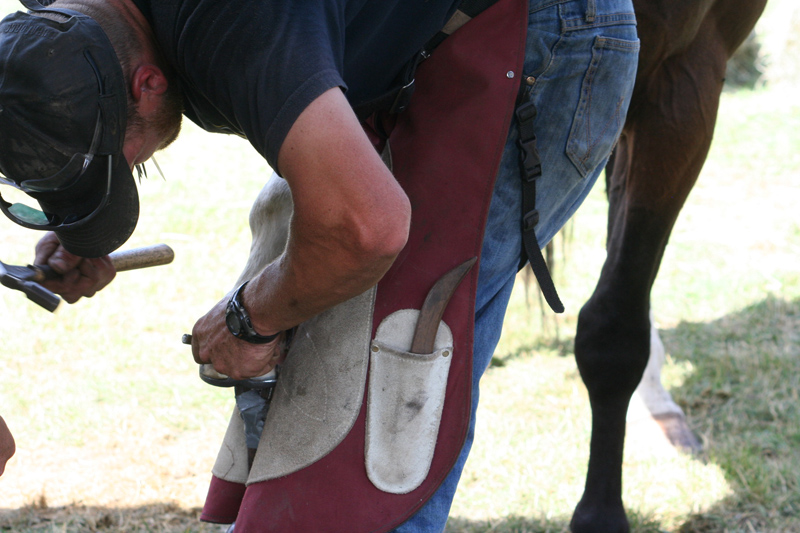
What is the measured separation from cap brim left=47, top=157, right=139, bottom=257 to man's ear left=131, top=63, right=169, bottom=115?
10 cm

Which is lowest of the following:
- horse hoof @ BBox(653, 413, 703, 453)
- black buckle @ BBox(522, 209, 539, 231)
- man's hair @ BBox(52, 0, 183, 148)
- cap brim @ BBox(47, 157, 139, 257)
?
horse hoof @ BBox(653, 413, 703, 453)

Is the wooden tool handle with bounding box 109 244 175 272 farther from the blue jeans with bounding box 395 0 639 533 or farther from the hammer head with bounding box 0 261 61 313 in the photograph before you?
the blue jeans with bounding box 395 0 639 533

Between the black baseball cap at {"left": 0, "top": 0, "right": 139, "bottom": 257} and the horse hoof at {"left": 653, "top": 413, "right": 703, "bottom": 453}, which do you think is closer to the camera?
the black baseball cap at {"left": 0, "top": 0, "right": 139, "bottom": 257}

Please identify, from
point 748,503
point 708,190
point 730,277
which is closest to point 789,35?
point 708,190

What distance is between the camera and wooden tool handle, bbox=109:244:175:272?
5.76 ft

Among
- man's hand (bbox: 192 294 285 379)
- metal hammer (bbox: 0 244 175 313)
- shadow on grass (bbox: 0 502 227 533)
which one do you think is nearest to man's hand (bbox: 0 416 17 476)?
metal hammer (bbox: 0 244 175 313)

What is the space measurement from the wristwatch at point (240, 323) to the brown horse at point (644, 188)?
3.71 feet

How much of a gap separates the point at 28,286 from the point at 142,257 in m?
0.32

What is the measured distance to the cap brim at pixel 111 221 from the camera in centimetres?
124

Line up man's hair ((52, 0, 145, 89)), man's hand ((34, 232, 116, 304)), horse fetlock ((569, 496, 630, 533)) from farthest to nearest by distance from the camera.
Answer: horse fetlock ((569, 496, 630, 533)) < man's hand ((34, 232, 116, 304)) < man's hair ((52, 0, 145, 89))

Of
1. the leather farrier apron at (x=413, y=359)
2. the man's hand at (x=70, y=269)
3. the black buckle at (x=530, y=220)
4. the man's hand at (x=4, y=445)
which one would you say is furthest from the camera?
the man's hand at (x=70, y=269)

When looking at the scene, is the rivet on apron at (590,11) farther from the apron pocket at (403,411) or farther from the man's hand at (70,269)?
the man's hand at (70,269)

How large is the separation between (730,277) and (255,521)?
3418 millimetres

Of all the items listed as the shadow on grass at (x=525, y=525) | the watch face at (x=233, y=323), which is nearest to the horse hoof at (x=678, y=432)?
the shadow on grass at (x=525, y=525)
